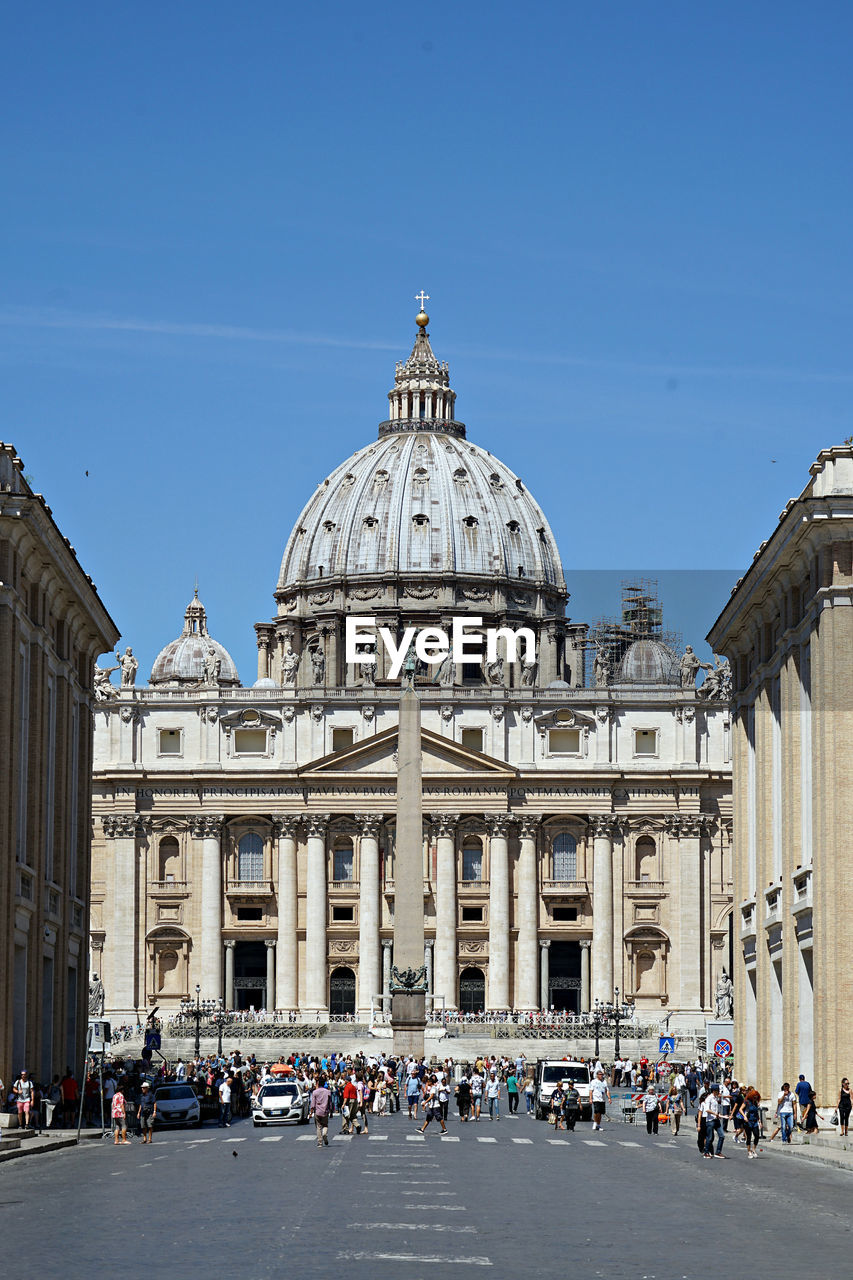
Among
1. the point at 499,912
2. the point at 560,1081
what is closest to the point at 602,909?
the point at 499,912

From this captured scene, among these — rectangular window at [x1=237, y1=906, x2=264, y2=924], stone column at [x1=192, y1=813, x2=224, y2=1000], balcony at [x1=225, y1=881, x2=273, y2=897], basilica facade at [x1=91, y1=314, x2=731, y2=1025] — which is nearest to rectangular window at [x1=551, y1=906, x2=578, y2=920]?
basilica facade at [x1=91, y1=314, x2=731, y2=1025]

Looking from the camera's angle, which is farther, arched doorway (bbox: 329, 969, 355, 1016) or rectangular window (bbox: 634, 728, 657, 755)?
rectangular window (bbox: 634, 728, 657, 755)

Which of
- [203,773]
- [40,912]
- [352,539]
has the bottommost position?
[40,912]

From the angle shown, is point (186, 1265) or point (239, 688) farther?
point (239, 688)

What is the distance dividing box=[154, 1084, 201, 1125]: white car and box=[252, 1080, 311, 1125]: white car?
4.89 ft

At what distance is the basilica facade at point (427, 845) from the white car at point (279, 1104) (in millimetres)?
64757

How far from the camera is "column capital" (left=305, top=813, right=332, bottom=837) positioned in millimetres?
126562

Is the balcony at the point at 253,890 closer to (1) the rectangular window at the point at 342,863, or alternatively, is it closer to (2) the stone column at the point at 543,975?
(1) the rectangular window at the point at 342,863

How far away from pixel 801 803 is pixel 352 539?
10846 centimetres

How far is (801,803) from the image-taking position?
50562 mm

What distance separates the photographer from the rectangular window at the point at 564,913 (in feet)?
417

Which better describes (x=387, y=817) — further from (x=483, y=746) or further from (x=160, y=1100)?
(x=160, y=1100)

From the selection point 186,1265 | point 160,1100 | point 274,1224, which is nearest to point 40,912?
point 160,1100

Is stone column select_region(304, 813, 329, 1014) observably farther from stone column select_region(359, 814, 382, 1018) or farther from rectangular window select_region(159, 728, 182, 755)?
rectangular window select_region(159, 728, 182, 755)
